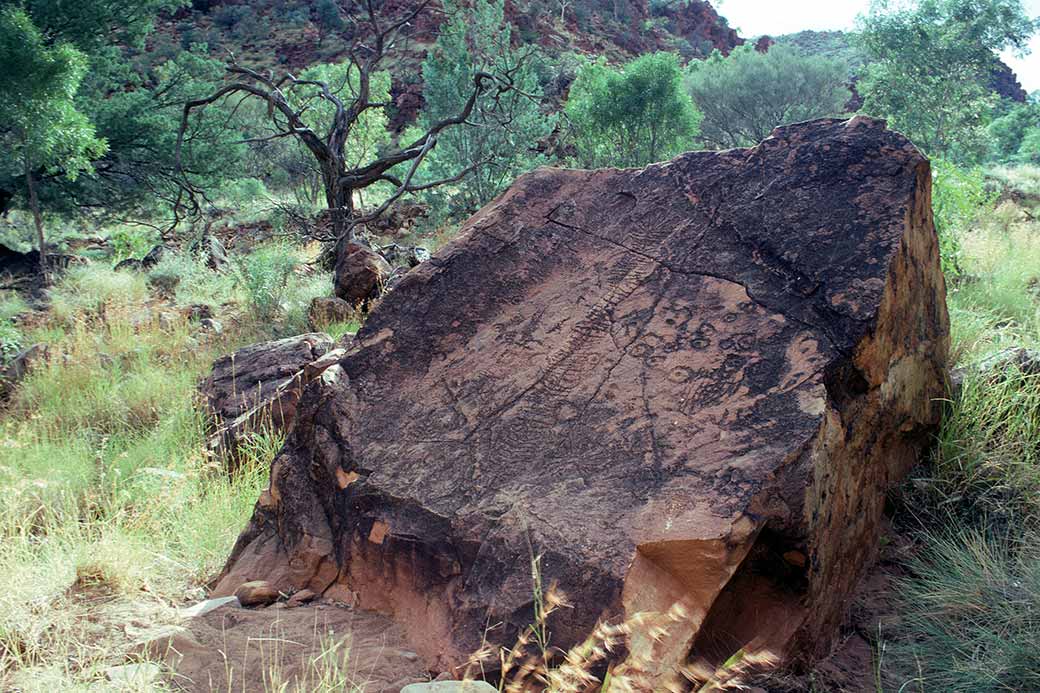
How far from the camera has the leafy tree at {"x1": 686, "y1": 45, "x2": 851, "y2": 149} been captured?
921 inches

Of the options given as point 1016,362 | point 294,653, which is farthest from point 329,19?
point 294,653

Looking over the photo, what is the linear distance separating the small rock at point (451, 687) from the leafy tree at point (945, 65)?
20.9 m

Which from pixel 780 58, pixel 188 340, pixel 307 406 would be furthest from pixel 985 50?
pixel 307 406

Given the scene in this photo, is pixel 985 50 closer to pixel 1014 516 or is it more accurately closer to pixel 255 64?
pixel 1014 516

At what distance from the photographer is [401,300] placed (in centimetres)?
326

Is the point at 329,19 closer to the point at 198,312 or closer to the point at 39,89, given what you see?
the point at 39,89

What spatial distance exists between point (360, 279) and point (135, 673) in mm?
5932

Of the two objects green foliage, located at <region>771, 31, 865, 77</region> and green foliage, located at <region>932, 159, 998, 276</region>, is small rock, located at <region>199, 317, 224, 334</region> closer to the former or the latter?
green foliage, located at <region>932, 159, 998, 276</region>

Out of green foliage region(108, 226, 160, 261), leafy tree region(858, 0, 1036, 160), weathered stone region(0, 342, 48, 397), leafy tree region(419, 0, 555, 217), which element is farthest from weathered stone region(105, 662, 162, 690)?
leafy tree region(858, 0, 1036, 160)

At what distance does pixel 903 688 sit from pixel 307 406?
217cm

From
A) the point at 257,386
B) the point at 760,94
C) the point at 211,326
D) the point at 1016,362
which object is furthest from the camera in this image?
the point at 760,94

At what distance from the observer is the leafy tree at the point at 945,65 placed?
19.9 m

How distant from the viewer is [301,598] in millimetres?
2799

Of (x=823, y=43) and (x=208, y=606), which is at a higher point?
(x=823, y=43)
